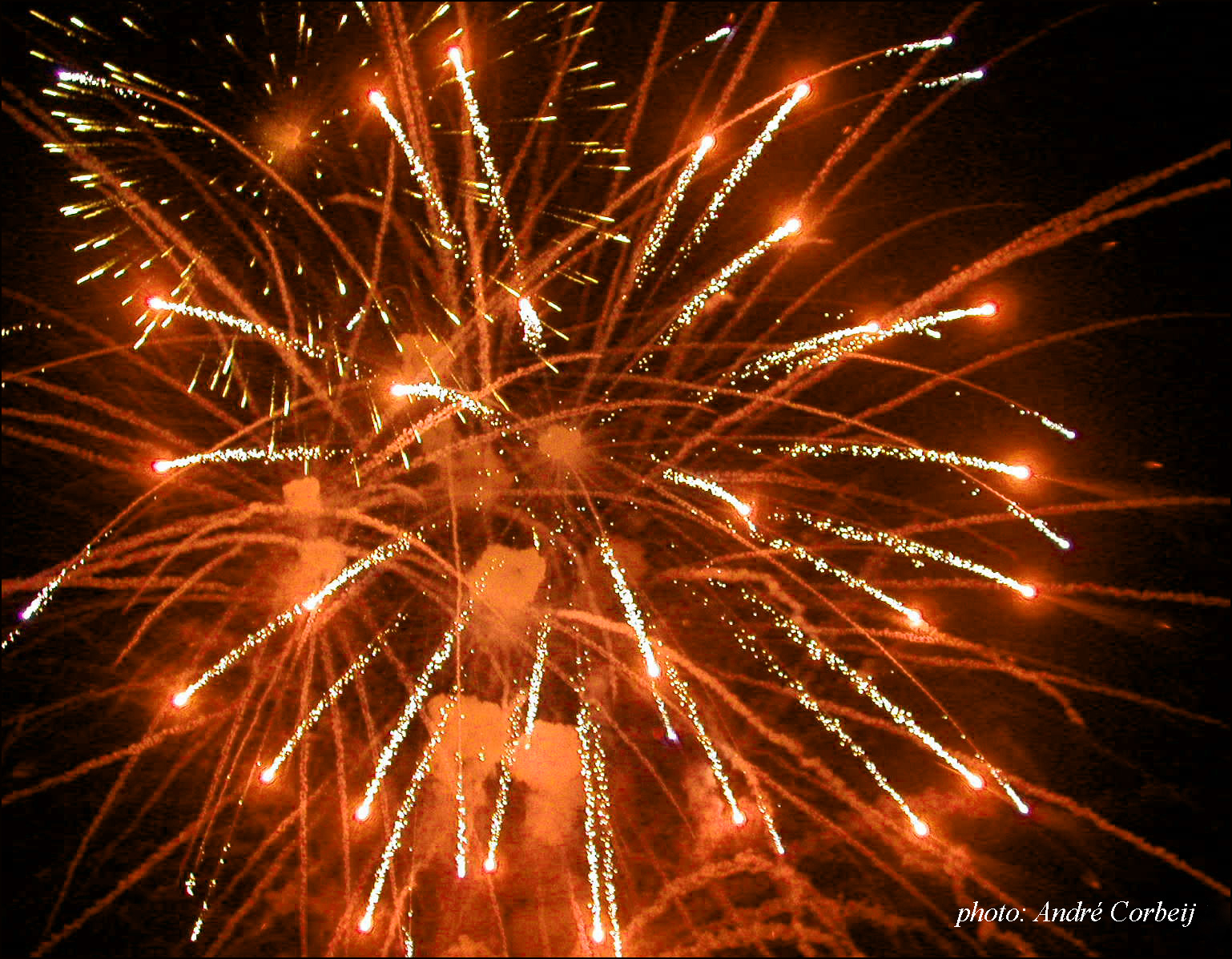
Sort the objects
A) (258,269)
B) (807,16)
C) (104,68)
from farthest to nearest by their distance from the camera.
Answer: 1. (807,16)
2. (258,269)
3. (104,68)

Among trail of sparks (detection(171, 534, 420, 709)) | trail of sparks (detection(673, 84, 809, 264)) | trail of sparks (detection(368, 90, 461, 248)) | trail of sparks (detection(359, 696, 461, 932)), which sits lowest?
trail of sparks (detection(359, 696, 461, 932))

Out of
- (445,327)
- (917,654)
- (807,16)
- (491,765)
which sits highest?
(807,16)

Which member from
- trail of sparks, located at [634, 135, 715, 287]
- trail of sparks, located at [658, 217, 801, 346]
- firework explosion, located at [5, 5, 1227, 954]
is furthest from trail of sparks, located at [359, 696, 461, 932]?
trail of sparks, located at [634, 135, 715, 287]

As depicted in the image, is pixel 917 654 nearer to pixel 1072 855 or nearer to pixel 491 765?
pixel 1072 855

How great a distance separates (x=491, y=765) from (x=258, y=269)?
2.07 meters

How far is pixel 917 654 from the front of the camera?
2.92 metres

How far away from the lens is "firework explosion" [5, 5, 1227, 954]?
261 cm

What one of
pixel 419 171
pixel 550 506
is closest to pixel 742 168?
pixel 419 171

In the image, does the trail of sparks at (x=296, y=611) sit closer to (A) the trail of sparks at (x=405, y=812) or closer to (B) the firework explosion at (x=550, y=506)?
(B) the firework explosion at (x=550, y=506)

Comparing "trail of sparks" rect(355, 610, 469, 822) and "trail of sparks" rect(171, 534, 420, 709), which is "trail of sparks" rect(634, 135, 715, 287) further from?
"trail of sparks" rect(355, 610, 469, 822)

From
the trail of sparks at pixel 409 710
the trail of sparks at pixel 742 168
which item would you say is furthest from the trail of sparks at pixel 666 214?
the trail of sparks at pixel 409 710

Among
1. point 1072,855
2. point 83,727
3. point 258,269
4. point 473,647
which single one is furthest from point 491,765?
point 1072,855

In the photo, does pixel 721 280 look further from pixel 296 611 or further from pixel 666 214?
pixel 296 611

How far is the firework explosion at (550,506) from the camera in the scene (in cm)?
261
